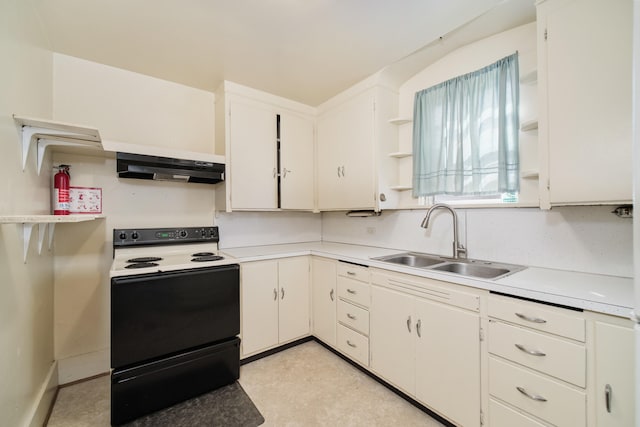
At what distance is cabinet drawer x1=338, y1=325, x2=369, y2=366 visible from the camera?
6.68 ft

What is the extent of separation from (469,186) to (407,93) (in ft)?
3.56

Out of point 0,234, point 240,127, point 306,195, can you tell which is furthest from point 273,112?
point 0,234

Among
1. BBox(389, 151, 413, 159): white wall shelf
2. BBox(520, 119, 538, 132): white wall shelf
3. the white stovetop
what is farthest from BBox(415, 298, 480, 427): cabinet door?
the white stovetop

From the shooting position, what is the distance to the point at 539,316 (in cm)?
117

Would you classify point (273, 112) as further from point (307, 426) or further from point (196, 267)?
point (307, 426)

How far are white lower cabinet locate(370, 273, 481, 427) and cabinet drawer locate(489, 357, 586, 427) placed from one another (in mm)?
97

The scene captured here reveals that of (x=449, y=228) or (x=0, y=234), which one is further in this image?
(x=449, y=228)

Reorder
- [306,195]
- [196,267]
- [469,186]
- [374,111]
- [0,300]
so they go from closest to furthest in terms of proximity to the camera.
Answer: [0,300]
[196,267]
[469,186]
[374,111]
[306,195]

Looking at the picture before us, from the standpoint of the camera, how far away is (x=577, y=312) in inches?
42.8

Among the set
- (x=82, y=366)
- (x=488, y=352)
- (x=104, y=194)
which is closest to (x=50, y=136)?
(x=104, y=194)

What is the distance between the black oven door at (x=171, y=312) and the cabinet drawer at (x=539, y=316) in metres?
1.70

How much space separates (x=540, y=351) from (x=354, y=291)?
1.20m

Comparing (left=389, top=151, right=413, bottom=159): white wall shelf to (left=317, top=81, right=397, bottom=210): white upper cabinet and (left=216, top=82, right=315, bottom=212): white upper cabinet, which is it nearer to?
(left=317, top=81, right=397, bottom=210): white upper cabinet

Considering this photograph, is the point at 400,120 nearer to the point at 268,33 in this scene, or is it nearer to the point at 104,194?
the point at 268,33
